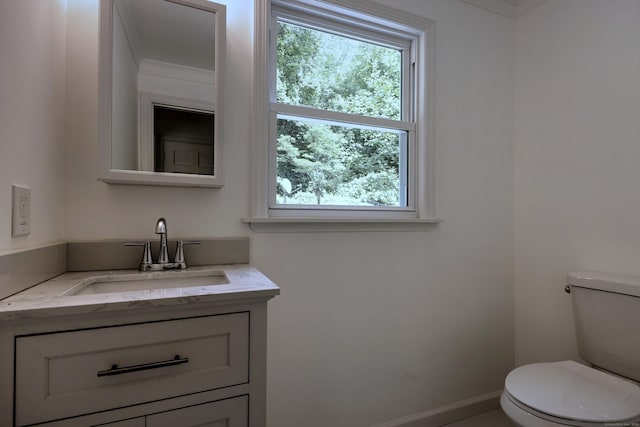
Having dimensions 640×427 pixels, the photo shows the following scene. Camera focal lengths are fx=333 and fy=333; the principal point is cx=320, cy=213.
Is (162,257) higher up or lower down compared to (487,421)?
higher up

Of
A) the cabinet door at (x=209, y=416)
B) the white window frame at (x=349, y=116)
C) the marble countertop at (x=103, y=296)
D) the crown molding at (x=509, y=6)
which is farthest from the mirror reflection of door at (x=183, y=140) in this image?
the crown molding at (x=509, y=6)

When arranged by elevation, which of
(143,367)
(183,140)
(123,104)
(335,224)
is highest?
(123,104)

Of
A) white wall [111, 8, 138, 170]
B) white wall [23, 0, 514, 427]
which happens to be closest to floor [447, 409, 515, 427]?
white wall [23, 0, 514, 427]

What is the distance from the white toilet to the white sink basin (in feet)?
3.56

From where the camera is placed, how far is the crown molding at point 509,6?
1.85 meters

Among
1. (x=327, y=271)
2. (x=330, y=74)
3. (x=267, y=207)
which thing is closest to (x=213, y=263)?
(x=267, y=207)

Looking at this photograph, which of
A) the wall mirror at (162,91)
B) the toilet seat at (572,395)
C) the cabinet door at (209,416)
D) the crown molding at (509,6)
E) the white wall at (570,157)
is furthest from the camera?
the crown molding at (509,6)

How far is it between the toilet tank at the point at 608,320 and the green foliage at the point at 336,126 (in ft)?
3.01

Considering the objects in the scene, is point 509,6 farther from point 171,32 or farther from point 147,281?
point 147,281

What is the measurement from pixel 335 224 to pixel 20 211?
41.9 inches

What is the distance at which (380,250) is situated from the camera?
1.60 m

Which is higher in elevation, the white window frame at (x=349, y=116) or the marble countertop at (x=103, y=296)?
the white window frame at (x=349, y=116)

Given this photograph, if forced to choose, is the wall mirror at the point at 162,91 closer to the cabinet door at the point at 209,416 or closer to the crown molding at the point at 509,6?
the cabinet door at the point at 209,416

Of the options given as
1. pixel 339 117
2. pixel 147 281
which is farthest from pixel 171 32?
pixel 147 281
